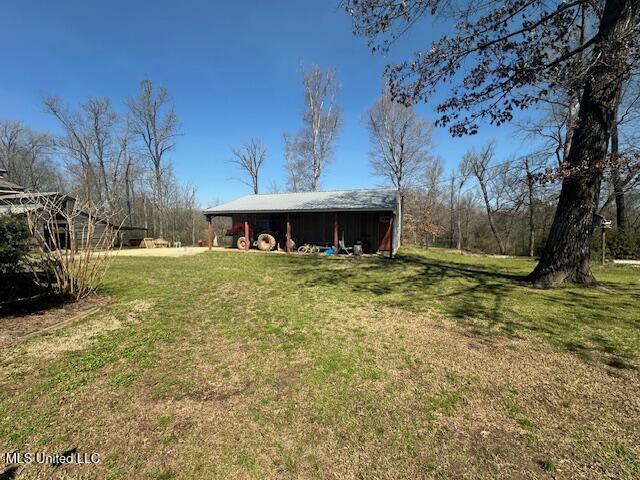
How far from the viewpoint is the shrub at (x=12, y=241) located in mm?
5057

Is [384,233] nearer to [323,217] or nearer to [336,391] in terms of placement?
[323,217]

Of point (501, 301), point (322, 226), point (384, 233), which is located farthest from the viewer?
point (322, 226)

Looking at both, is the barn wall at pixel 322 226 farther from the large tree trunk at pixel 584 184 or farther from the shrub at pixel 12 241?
the shrub at pixel 12 241

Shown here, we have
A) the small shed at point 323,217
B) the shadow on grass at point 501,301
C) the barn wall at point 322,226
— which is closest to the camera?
the shadow on grass at point 501,301

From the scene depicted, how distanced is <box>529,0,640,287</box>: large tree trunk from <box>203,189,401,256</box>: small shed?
266 inches

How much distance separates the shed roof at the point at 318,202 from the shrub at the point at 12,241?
1023 cm

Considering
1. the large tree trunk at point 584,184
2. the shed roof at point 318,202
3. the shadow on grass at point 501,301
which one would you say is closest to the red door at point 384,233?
the shed roof at point 318,202

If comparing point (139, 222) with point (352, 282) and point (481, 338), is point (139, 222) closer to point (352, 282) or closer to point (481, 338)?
point (352, 282)

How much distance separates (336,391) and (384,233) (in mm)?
12785

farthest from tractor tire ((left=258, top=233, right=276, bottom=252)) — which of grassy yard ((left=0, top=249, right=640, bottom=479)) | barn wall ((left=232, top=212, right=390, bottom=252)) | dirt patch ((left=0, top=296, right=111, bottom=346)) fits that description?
grassy yard ((left=0, top=249, right=640, bottom=479))

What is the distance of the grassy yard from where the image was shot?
6.98 ft

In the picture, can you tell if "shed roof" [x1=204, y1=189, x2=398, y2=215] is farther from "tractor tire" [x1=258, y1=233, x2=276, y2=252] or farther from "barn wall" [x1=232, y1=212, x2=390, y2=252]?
"tractor tire" [x1=258, y1=233, x2=276, y2=252]

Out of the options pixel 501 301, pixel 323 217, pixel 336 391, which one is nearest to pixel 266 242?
pixel 323 217

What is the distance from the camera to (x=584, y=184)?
6.50 m
